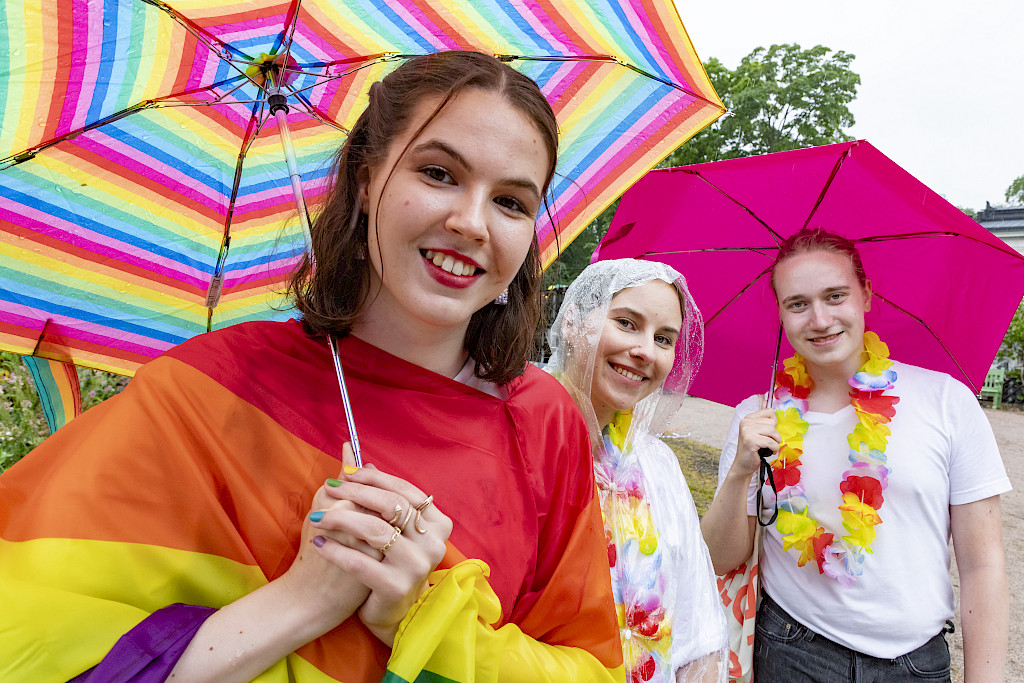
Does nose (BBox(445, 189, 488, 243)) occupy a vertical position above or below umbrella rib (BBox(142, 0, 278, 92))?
below

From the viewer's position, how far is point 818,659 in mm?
2139

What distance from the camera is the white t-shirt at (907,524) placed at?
2076 millimetres

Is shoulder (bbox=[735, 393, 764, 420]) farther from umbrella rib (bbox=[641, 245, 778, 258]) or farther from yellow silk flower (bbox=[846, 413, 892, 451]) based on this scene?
umbrella rib (bbox=[641, 245, 778, 258])

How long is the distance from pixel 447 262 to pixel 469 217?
0.10 meters

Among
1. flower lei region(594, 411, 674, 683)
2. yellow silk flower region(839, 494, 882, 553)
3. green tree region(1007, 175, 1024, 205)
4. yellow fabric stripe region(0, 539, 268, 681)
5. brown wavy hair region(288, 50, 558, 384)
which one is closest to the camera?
yellow fabric stripe region(0, 539, 268, 681)

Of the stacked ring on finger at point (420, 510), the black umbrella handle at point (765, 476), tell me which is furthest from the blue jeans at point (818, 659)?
the stacked ring on finger at point (420, 510)

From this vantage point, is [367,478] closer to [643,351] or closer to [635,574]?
[635,574]

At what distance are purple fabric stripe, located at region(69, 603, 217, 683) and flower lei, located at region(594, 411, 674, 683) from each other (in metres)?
1.24

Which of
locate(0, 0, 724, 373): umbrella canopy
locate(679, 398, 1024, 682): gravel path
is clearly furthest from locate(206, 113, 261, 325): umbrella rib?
locate(679, 398, 1024, 682): gravel path

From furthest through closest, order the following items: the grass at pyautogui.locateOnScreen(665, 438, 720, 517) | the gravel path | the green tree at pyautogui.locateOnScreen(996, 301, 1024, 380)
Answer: the green tree at pyautogui.locateOnScreen(996, 301, 1024, 380) < the grass at pyautogui.locateOnScreen(665, 438, 720, 517) < the gravel path

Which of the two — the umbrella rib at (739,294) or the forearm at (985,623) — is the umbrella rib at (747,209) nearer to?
the umbrella rib at (739,294)

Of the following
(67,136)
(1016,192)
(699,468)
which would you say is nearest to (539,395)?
(67,136)

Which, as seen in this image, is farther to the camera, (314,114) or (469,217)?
(314,114)

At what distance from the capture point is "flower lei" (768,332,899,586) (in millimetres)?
2146
